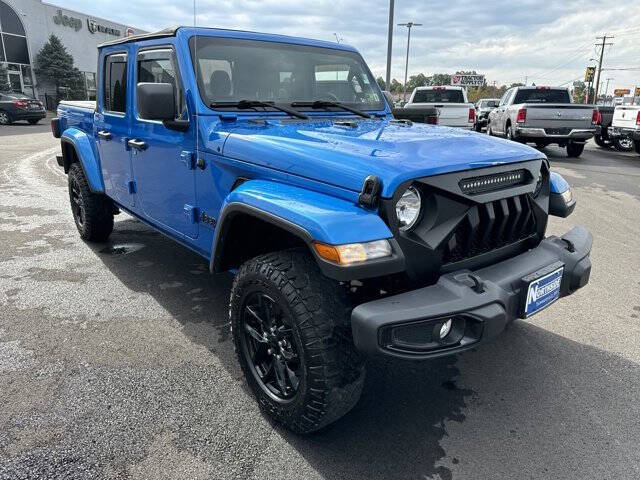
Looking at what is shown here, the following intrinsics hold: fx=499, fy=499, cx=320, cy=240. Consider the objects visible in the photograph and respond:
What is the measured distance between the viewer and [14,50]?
3059 centimetres

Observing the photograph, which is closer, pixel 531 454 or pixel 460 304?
pixel 460 304

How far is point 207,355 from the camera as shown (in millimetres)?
3168

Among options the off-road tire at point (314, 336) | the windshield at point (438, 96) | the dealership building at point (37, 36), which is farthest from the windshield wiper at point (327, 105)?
the dealership building at point (37, 36)

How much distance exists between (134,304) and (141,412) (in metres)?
1.46

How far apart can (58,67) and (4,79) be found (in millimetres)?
3858

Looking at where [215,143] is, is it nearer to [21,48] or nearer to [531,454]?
[531,454]

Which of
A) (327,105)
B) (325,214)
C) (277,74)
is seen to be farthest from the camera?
(327,105)

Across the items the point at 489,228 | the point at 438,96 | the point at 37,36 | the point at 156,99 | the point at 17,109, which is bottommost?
the point at 17,109

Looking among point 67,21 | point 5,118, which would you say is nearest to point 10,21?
point 67,21

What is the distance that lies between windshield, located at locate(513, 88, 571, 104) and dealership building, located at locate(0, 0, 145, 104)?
2267cm

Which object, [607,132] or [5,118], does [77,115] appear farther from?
[5,118]

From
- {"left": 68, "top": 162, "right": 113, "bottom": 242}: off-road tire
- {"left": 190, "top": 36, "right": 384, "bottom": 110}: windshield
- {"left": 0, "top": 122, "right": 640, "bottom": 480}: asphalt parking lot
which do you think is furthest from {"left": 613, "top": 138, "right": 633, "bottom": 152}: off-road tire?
{"left": 68, "top": 162, "right": 113, "bottom": 242}: off-road tire

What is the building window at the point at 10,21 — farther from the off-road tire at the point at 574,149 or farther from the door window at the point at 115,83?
the door window at the point at 115,83

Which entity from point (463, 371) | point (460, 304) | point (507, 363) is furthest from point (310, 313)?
point (507, 363)
